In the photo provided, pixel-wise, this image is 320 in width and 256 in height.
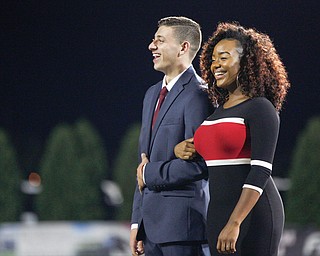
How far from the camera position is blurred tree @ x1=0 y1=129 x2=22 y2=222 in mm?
10086

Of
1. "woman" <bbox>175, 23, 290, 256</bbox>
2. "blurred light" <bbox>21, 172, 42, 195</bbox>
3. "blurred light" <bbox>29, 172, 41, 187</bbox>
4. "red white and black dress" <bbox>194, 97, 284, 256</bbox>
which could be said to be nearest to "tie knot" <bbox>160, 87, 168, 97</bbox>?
"woman" <bbox>175, 23, 290, 256</bbox>

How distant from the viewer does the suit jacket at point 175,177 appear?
107 inches

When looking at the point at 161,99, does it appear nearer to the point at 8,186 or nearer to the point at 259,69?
the point at 259,69

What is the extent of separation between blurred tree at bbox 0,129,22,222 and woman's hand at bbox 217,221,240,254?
810cm

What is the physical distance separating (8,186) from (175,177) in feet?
25.4

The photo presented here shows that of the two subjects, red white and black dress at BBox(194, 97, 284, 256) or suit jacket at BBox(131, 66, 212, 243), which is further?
suit jacket at BBox(131, 66, 212, 243)

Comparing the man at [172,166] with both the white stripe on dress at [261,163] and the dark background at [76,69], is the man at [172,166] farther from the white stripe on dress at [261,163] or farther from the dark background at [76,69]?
the dark background at [76,69]

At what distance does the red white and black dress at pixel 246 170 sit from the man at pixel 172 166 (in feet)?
1.00

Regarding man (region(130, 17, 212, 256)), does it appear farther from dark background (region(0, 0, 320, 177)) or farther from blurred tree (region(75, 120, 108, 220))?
dark background (region(0, 0, 320, 177))

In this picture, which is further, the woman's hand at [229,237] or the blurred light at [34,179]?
the blurred light at [34,179]

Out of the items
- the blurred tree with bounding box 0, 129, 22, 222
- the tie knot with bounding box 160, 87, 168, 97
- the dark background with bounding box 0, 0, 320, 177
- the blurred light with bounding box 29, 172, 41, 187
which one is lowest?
the blurred light with bounding box 29, 172, 41, 187

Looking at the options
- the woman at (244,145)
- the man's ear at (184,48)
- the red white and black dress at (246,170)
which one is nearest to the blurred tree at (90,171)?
the man's ear at (184,48)

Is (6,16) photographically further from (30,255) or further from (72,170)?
(30,255)

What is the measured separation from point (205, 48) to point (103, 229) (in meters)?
5.18
